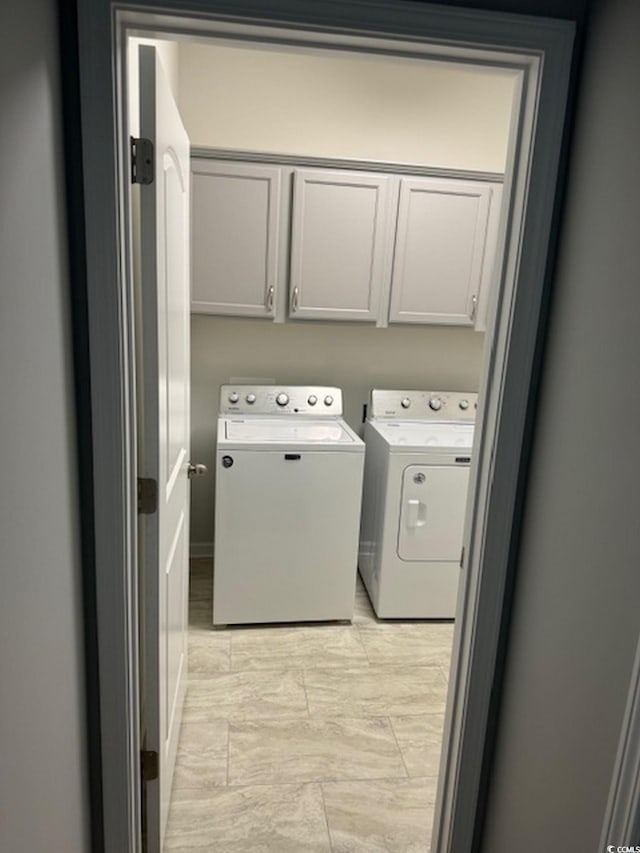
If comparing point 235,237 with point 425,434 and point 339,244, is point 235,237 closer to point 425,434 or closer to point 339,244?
point 339,244

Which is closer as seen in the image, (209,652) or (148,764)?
(148,764)

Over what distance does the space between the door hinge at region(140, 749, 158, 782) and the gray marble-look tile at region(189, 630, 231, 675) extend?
94 centimetres

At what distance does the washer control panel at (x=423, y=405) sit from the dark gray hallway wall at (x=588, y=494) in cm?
191

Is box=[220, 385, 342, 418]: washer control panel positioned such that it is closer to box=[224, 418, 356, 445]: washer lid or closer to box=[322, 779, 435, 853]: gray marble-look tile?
box=[224, 418, 356, 445]: washer lid

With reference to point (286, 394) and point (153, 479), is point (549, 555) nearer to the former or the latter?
point (153, 479)

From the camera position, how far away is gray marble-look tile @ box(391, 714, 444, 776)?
1.98 metres

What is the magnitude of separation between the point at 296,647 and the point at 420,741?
0.72 metres

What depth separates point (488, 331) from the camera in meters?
1.32

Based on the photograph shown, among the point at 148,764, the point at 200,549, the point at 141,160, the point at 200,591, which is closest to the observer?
the point at 141,160

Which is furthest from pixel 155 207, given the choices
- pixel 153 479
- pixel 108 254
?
pixel 153 479

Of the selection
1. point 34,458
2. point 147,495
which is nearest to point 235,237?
point 147,495

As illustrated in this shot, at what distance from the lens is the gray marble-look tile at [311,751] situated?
1.93m

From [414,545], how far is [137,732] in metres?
1.66

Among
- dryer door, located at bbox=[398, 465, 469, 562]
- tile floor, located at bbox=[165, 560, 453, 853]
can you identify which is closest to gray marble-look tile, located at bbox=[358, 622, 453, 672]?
tile floor, located at bbox=[165, 560, 453, 853]
